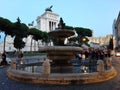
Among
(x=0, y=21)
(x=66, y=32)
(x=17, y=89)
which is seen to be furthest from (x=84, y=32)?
(x=17, y=89)

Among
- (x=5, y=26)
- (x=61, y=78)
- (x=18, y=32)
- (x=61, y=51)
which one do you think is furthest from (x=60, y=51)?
(x=18, y=32)

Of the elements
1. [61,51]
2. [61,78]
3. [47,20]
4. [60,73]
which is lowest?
[61,78]

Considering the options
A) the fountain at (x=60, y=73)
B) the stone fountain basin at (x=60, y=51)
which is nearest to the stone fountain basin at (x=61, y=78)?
the fountain at (x=60, y=73)

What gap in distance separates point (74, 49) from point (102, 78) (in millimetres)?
2984

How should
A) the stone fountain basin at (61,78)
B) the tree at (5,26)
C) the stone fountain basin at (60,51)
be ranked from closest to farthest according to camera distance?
the stone fountain basin at (61,78)
the stone fountain basin at (60,51)
the tree at (5,26)

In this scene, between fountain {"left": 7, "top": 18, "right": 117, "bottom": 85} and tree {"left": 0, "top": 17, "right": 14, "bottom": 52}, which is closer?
fountain {"left": 7, "top": 18, "right": 117, "bottom": 85}

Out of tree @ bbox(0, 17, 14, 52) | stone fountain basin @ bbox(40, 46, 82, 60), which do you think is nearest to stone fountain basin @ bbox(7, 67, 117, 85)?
stone fountain basin @ bbox(40, 46, 82, 60)

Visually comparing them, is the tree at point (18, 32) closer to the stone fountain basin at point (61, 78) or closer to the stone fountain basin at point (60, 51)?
the stone fountain basin at point (60, 51)

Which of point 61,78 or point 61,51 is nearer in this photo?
point 61,78

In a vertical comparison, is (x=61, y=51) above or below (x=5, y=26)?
below

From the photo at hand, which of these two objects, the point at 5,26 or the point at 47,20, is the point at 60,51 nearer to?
the point at 5,26

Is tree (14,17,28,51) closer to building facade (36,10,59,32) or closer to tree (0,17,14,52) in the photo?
tree (0,17,14,52)

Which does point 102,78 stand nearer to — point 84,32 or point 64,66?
point 64,66

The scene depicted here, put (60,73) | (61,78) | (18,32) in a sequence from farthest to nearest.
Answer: (18,32)
(60,73)
(61,78)
